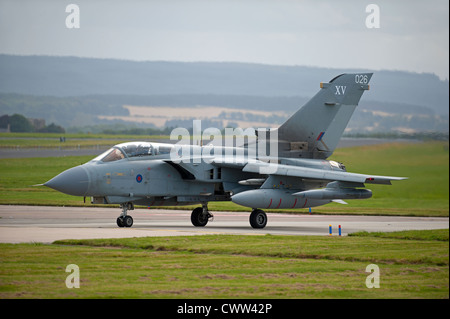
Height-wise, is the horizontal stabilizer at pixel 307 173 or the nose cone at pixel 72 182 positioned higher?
the horizontal stabilizer at pixel 307 173

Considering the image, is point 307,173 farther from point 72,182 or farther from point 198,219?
point 72,182

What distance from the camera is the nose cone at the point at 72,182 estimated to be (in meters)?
21.7

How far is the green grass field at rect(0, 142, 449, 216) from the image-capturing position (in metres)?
16.1

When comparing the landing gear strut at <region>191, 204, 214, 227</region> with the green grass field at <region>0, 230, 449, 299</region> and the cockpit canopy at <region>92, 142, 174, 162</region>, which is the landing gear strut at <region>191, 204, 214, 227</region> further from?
the green grass field at <region>0, 230, 449, 299</region>

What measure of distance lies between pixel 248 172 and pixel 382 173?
201 inches

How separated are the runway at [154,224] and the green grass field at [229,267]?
7.50 ft

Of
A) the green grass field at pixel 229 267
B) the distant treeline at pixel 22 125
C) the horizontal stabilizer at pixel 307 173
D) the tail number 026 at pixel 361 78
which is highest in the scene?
the distant treeline at pixel 22 125

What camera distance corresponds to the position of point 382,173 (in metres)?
21.9

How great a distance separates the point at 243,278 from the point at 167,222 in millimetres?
12696

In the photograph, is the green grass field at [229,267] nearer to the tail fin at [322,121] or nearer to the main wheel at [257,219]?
the main wheel at [257,219]

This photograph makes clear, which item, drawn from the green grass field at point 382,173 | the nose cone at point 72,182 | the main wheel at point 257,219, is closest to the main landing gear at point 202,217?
the main wheel at point 257,219

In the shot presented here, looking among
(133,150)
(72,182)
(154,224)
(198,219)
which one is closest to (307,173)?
(198,219)
